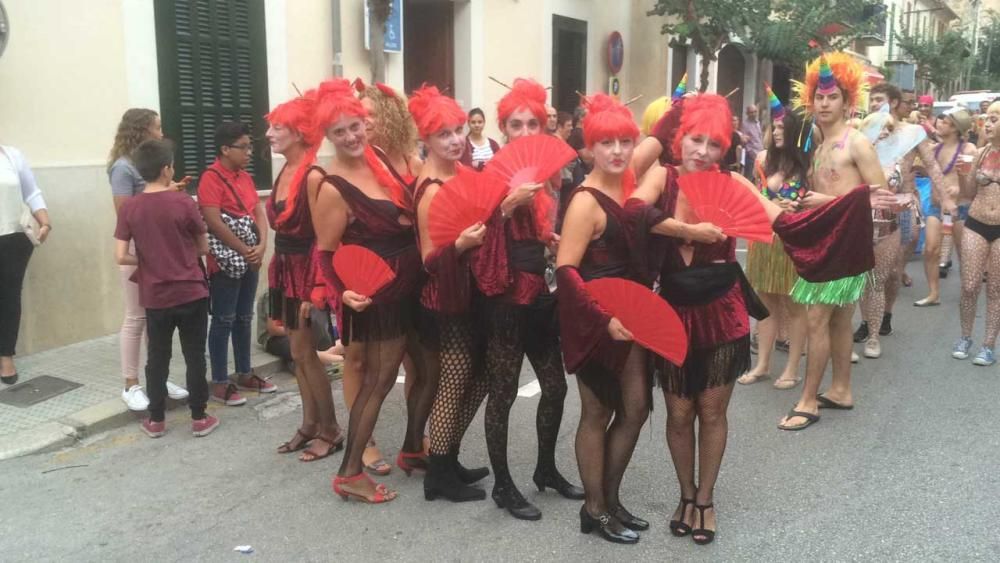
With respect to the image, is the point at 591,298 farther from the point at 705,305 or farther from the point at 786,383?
the point at 786,383

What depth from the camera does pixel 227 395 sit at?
5.00 m

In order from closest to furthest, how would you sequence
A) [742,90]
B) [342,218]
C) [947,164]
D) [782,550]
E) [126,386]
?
[782,550] → [342,218] → [126,386] → [947,164] → [742,90]

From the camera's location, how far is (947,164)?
7285 mm

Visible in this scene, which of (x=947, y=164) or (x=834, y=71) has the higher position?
(x=834, y=71)

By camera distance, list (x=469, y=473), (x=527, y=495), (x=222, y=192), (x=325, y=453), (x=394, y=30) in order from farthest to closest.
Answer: (x=394, y=30)
(x=222, y=192)
(x=325, y=453)
(x=469, y=473)
(x=527, y=495)

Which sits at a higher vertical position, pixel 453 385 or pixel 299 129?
pixel 299 129

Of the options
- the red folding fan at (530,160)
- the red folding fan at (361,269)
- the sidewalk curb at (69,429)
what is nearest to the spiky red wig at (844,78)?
the red folding fan at (530,160)

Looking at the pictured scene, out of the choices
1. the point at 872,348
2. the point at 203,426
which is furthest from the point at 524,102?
the point at 872,348

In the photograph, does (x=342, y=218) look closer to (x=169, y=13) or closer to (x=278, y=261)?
(x=278, y=261)

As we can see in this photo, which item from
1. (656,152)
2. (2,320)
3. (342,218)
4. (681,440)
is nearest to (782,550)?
(681,440)

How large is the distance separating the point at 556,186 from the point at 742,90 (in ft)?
54.3

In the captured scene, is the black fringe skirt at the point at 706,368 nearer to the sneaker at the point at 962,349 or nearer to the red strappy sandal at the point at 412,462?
the red strappy sandal at the point at 412,462

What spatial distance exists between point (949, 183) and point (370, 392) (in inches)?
256

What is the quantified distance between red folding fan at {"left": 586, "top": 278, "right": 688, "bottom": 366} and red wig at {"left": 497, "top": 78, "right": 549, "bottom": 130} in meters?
1.09
